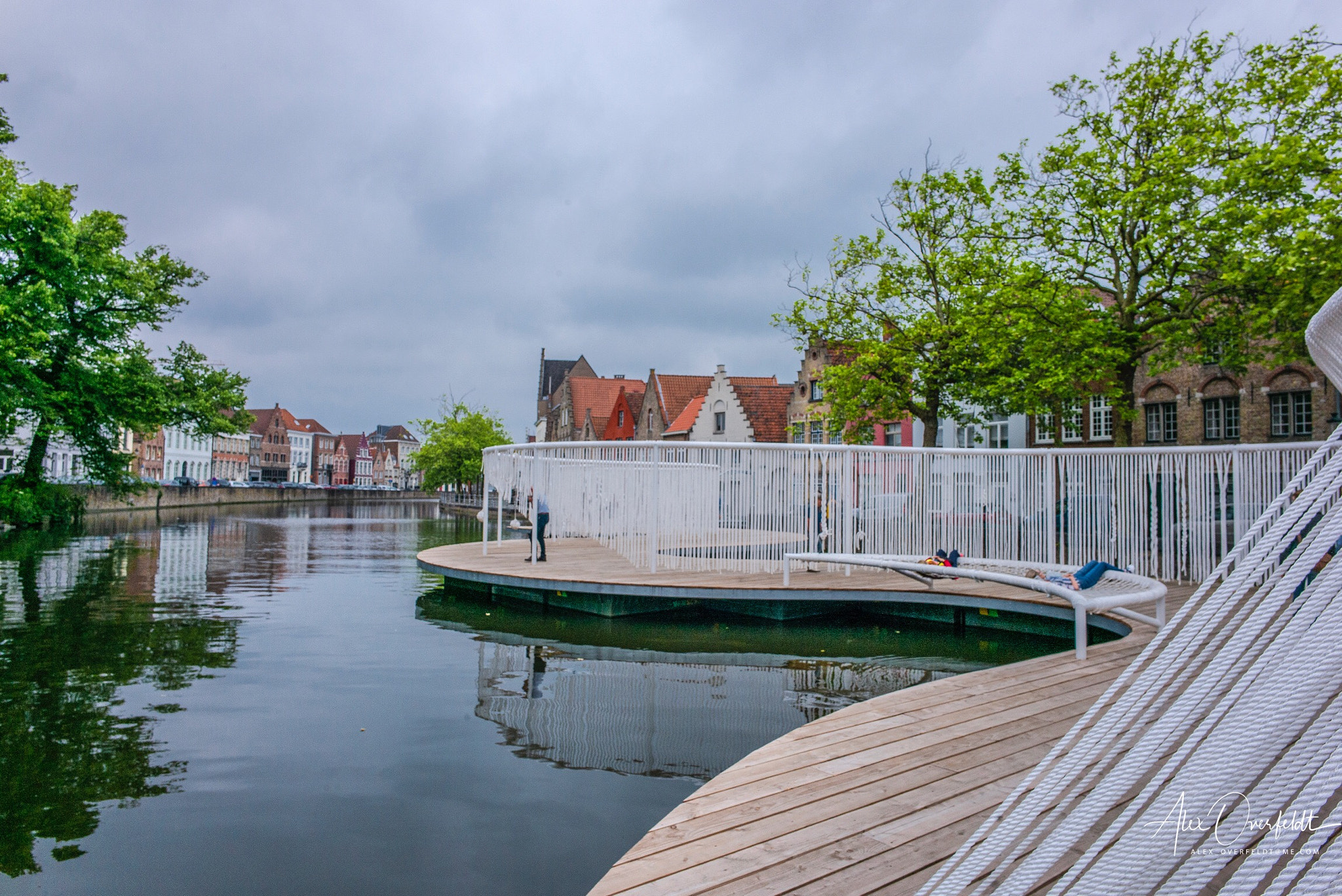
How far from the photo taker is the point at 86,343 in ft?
110

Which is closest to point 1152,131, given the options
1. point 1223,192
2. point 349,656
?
point 1223,192

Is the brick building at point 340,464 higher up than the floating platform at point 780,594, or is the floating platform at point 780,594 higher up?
the brick building at point 340,464

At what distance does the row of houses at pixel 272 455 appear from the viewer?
6726cm

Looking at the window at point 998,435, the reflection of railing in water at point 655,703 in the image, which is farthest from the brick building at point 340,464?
the reflection of railing in water at point 655,703

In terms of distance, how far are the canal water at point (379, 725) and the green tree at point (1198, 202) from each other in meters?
9.88

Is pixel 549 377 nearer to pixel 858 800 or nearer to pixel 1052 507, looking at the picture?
pixel 1052 507

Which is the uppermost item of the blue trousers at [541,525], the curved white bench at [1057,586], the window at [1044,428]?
the window at [1044,428]

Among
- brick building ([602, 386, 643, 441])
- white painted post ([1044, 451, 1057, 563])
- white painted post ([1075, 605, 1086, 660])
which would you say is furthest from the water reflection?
brick building ([602, 386, 643, 441])

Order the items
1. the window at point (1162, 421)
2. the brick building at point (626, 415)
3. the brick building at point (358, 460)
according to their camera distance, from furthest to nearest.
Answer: the brick building at point (358, 460), the brick building at point (626, 415), the window at point (1162, 421)

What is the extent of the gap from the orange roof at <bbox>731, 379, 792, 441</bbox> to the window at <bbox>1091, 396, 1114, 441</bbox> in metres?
15.2

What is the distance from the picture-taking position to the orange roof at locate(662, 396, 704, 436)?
160 ft

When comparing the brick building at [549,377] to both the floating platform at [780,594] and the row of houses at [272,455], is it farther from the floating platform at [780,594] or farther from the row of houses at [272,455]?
the floating platform at [780,594]

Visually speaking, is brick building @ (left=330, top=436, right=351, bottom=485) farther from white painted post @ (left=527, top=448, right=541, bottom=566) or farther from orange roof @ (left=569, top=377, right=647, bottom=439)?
white painted post @ (left=527, top=448, right=541, bottom=566)

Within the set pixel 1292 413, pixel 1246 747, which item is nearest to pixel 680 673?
pixel 1246 747
